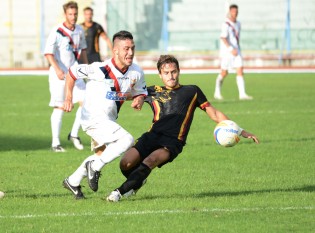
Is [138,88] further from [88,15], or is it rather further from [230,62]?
[230,62]

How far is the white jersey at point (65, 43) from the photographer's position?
14.7 metres

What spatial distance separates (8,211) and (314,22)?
35.7m

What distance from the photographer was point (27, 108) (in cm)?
2312

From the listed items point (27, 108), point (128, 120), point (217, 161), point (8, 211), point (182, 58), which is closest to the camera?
point (8, 211)

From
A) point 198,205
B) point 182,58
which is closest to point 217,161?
point 198,205

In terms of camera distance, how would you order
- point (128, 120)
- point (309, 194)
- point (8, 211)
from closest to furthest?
point (8, 211) < point (309, 194) < point (128, 120)

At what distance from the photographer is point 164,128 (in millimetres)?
9422

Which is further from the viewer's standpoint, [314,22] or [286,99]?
[314,22]

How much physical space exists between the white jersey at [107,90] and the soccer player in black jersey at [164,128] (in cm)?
22

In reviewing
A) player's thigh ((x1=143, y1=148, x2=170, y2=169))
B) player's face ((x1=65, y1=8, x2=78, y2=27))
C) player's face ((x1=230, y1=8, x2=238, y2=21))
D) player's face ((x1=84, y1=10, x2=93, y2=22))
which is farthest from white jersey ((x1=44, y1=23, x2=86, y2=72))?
player's face ((x1=230, y1=8, x2=238, y2=21))

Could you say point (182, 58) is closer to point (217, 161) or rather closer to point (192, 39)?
point (192, 39)

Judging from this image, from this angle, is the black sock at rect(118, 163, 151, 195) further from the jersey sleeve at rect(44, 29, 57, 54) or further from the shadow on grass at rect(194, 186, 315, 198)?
the jersey sleeve at rect(44, 29, 57, 54)

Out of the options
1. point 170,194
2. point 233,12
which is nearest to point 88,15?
point 233,12

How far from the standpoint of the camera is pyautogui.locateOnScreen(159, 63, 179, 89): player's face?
9.33 meters
